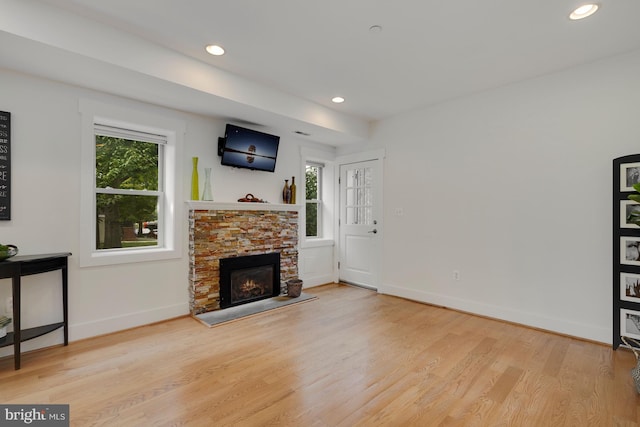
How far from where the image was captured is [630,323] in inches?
103

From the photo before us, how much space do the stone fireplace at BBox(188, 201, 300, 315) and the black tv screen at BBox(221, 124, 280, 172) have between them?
0.53 metres

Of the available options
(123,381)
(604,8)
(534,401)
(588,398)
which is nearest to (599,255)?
(588,398)

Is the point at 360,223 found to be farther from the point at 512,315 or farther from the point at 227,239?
the point at 512,315

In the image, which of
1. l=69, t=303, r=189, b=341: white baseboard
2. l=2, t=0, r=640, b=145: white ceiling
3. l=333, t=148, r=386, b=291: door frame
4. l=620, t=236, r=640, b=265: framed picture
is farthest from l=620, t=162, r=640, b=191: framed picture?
l=69, t=303, r=189, b=341: white baseboard

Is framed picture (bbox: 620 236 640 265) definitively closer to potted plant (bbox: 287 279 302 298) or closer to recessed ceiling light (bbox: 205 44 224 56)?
potted plant (bbox: 287 279 302 298)

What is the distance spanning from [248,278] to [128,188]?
171cm

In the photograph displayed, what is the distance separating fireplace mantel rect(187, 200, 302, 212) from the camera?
351 cm

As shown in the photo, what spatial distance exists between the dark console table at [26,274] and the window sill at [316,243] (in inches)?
112

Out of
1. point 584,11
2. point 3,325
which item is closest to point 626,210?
point 584,11

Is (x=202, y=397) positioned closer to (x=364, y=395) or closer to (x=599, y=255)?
(x=364, y=395)

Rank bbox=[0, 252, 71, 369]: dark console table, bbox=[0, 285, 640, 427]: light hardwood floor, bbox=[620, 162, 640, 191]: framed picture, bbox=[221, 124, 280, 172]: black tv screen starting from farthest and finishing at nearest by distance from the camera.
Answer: bbox=[221, 124, 280, 172]: black tv screen → bbox=[620, 162, 640, 191]: framed picture → bbox=[0, 252, 71, 369]: dark console table → bbox=[0, 285, 640, 427]: light hardwood floor

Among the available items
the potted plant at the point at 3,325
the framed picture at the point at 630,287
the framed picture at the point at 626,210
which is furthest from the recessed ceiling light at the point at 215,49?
the framed picture at the point at 630,287

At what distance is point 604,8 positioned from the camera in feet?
6.98

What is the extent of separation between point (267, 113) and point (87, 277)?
2408 millimetres
